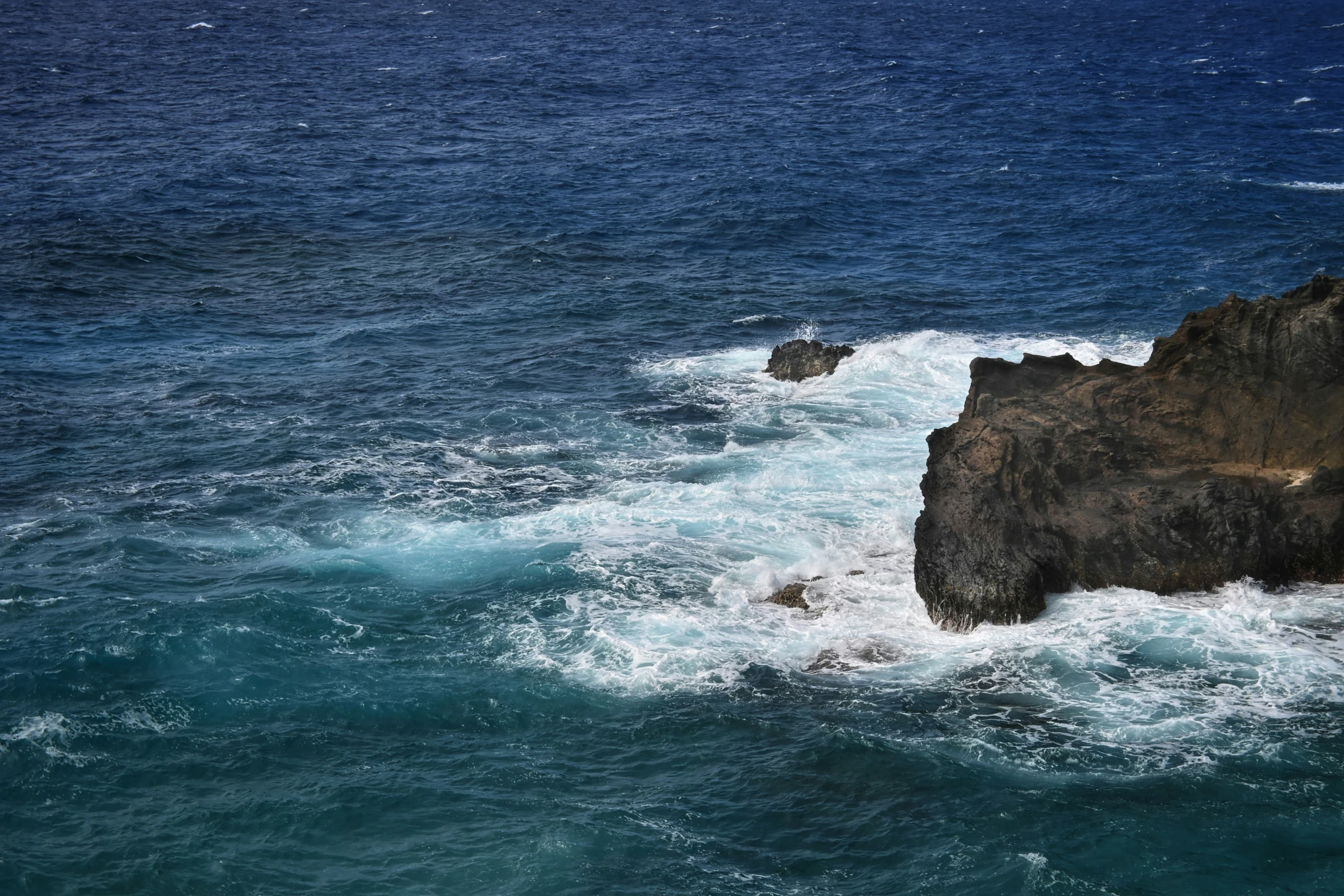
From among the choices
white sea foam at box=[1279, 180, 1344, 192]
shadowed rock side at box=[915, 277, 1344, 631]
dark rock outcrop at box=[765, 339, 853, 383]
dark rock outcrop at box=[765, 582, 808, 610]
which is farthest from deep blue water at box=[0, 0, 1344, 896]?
shadowed rock side at box=[915, 277, 1344, 631]

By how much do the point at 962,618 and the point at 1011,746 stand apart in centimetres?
554

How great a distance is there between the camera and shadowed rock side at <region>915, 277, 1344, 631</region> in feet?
118

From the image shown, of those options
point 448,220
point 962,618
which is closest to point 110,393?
point 448,220

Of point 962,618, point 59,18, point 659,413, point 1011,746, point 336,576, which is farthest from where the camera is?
point 59,18

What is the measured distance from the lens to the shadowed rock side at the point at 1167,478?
118 ft

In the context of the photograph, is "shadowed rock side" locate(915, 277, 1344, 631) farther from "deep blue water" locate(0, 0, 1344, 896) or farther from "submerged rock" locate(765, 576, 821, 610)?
"submerged rock" locate(765, 576, 821, 610)

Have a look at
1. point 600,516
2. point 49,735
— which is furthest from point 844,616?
point 49,735

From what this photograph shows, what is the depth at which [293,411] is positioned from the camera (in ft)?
182

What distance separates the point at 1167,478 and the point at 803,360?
2254cm

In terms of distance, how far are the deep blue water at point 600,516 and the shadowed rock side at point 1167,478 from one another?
4.06ft

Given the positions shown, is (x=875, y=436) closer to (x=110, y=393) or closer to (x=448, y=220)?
(x=110, y=393)

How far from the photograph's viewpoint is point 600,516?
4491cm

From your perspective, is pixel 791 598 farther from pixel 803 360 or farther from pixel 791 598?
pixel 803 360

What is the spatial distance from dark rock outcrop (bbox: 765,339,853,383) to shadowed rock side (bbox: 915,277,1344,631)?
18.6 m
